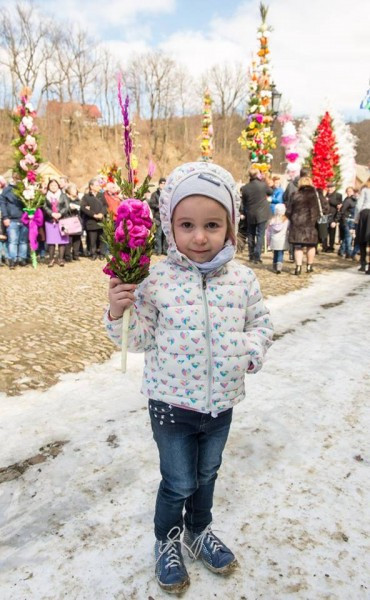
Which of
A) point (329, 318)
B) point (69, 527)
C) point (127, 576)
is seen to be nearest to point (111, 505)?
point (69, 527)


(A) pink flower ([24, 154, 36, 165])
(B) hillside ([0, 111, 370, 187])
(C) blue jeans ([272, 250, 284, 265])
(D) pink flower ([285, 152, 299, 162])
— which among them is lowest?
(C) blue jeans ([272, 250, 284, 265])

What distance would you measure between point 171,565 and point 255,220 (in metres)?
8.32

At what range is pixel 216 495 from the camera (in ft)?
7.47

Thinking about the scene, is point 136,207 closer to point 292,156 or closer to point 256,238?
point 256,238

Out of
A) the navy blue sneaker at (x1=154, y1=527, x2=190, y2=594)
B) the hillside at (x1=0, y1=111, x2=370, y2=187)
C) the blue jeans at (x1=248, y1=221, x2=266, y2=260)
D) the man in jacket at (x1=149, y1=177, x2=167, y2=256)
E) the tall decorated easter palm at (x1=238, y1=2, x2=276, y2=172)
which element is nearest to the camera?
the navy blue sneaker at (x1=154, y1=527, x2=190, y2=594)

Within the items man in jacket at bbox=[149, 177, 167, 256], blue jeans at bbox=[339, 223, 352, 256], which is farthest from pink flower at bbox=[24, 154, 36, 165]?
blue jeans at bbox=[339, 223, 352, 256]

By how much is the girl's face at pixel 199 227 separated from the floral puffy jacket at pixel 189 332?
4cm

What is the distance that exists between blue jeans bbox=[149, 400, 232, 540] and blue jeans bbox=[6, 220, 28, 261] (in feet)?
28.8

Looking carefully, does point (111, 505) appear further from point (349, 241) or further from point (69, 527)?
point (349, 241)

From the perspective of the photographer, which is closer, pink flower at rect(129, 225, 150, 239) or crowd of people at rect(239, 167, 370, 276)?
pink flower at rect(129, 225, 150, 239)

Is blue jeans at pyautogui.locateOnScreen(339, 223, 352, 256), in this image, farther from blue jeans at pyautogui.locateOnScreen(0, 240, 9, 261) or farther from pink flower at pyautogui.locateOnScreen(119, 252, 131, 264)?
pink flower at pyautogui.locateOnScreen(119, 252, 131, 264)

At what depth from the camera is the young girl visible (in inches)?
64.3

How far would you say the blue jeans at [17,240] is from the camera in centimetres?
945

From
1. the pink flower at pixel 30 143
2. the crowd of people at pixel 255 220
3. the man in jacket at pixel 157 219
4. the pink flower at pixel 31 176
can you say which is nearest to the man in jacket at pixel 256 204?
the crowd of people at pixel 255 220
